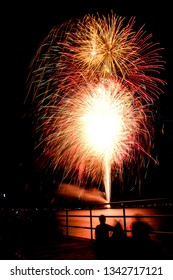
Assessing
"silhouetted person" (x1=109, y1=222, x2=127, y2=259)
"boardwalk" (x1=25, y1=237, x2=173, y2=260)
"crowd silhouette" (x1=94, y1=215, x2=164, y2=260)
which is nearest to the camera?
"crowd silhouette" (x1=94, y1=215, x2=164, y2=260)

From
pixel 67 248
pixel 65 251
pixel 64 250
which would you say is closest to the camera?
pixel 65 251

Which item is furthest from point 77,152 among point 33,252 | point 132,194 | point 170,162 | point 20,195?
point 170,162

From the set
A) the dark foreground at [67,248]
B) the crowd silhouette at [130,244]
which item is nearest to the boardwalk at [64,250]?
the dark foreground at [67,248]

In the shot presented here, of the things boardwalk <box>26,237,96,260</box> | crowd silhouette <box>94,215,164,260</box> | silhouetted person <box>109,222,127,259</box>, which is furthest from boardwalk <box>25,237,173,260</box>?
silhouetted person <box>109,222,127,259</box>

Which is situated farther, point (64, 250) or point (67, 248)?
point (67, 248)

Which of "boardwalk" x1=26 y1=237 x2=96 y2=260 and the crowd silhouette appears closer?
the crowd silhouette

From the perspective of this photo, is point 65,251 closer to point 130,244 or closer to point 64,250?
point 64,250

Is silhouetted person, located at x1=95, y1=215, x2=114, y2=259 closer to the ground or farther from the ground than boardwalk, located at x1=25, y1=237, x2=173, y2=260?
farther from the ground

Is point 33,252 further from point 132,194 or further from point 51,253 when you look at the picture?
point 132,194

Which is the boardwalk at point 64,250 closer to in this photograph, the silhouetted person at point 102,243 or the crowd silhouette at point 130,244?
the silhouetted person at point 102,243

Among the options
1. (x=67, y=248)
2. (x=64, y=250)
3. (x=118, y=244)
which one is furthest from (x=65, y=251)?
(x=118, y=244)

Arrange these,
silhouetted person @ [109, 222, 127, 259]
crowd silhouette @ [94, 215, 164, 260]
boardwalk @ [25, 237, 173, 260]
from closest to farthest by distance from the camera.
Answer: crowd silhouette @ [94, 215, 164, 260], silhouetted person @ [109, 222, 127, 259], boardwalk @ [25, 237, 173, 260]

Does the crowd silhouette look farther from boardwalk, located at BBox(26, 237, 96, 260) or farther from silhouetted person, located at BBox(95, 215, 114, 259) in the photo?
boardwalk, located at BBox(26, 237, 96, 260)
